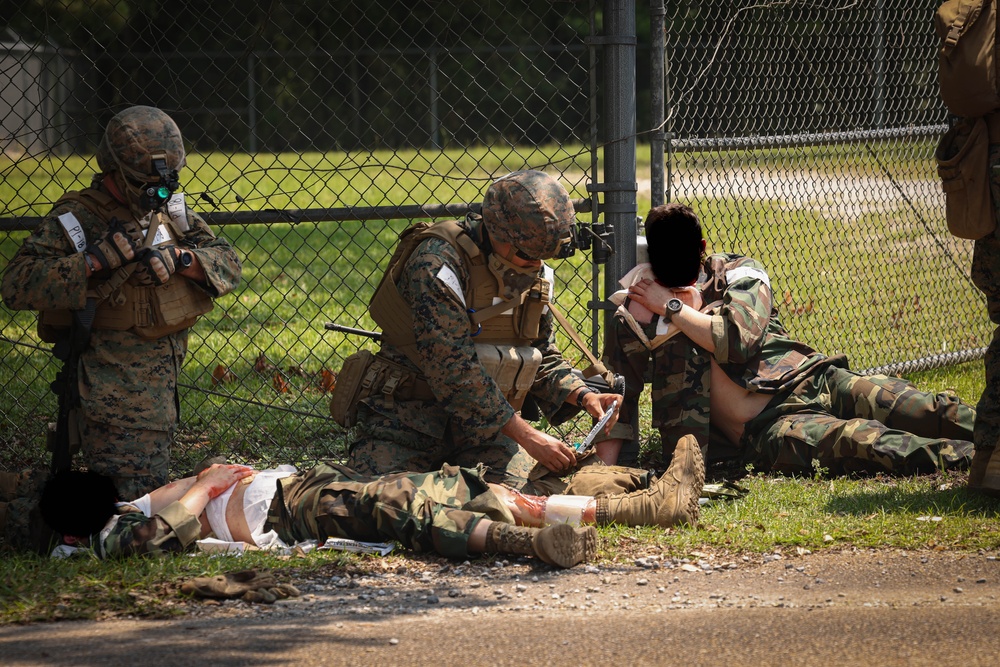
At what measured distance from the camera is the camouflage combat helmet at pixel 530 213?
4.24m

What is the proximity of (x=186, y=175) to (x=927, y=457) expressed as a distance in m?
12.8

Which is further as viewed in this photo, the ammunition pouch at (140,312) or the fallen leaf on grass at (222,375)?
the fallen leaf on grass at (222,375)

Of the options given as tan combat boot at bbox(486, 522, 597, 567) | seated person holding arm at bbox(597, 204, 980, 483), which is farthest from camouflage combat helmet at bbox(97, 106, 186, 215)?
seated person holding arm at bbox(597, 204, 980, 483)

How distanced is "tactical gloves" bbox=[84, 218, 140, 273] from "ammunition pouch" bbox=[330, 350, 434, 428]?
923mm

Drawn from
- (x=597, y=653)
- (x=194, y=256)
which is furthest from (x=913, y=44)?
(x=597, y=653)

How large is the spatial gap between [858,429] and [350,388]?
6.86 feet

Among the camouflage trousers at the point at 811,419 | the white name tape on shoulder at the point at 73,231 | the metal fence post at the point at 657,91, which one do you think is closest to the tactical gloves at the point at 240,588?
the white name tape on shoulder at the point at 73,231

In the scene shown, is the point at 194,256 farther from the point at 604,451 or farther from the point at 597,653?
the point at 597,653

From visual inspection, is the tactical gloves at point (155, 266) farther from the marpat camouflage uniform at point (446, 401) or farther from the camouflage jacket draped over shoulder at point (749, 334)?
the camouflage jacket draped over shoulder at point (749, 334)

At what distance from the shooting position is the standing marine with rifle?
13.6 ft

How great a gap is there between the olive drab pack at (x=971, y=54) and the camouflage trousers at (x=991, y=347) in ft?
0.68

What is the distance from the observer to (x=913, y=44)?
6605mm

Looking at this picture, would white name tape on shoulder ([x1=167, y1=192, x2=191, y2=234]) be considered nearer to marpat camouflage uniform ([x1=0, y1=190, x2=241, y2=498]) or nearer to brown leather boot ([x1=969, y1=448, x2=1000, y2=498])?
marpat camouflage uniform ([x1=0, y1=190, x2=241, y2=498])

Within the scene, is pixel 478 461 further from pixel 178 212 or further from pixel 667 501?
pixel 178 212
